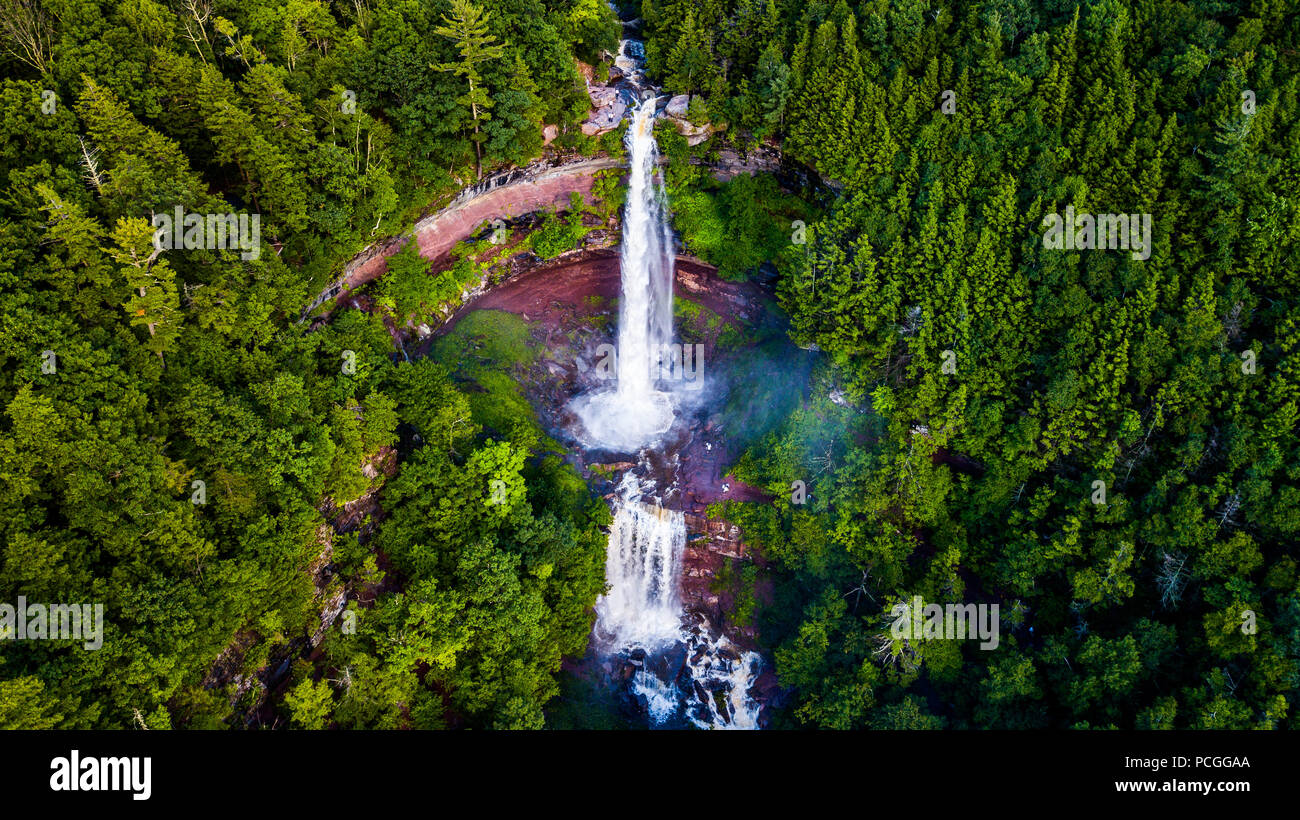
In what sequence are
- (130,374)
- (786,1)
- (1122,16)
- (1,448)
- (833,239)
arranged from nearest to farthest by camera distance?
1. (1,448)
2. (130,374)
3. (1122,16)
4. (833,239)
5. (786,1)

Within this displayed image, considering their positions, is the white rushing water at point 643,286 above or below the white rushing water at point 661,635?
above

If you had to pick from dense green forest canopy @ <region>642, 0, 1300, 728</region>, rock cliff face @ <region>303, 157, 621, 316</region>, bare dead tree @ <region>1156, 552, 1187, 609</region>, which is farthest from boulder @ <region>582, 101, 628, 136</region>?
bare dead tree @ <region>1156, 552, 1187, 609</region>

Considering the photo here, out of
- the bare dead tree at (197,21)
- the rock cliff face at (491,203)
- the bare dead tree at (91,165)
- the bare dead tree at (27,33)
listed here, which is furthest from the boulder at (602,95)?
the bare dead tree at (27,33)

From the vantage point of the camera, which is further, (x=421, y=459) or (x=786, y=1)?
(x=786, y=1)

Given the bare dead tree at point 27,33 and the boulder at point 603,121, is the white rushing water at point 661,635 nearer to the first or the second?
the boulder at point 603,121

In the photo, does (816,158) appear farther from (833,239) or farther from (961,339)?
(961,339)

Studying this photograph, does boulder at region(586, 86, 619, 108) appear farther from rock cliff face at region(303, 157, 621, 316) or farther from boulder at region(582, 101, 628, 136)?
rock cliff face at region(303, 157, 621, 316)
